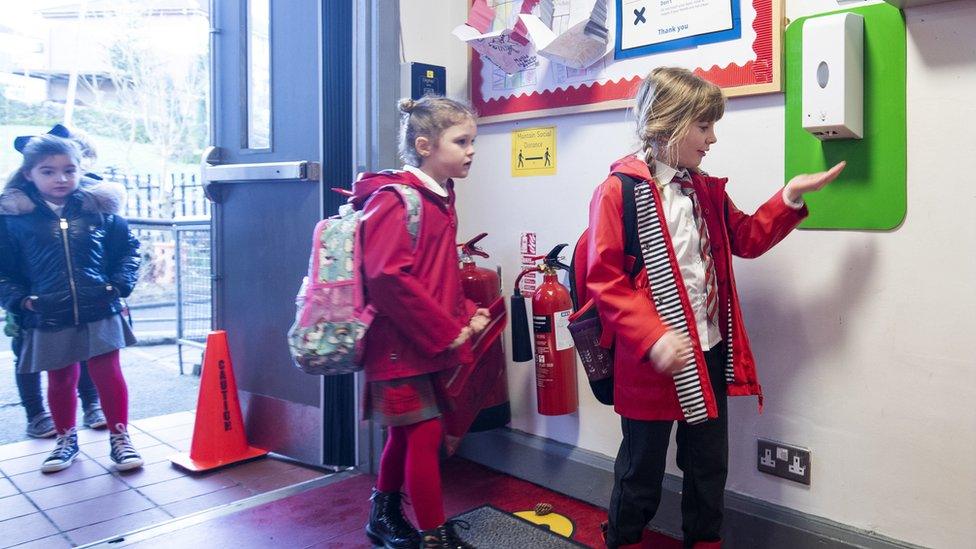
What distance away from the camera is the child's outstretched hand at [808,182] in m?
1.65

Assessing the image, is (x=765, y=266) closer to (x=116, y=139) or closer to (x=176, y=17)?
(x=176, y=17)

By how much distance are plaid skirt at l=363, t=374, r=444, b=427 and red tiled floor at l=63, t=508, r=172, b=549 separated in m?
0.93

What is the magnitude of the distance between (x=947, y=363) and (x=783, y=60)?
2.71ft

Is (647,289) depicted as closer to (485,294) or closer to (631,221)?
(631,221)

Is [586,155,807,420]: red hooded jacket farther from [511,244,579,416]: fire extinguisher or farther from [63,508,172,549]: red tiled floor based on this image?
[63,508,172,549]: red tiled floor

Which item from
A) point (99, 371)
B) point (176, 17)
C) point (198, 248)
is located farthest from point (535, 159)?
point (176, 17)

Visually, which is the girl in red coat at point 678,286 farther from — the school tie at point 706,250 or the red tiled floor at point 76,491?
the red tiled floor at point 76,491

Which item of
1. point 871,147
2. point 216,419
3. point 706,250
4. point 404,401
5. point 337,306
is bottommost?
point 216,419

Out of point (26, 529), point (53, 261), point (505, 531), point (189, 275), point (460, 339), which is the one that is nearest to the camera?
point (460, 339)

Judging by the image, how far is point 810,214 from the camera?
1.80m

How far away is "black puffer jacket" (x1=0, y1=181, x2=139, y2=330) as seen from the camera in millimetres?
2654

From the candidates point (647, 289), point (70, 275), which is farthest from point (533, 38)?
point (70, 275)

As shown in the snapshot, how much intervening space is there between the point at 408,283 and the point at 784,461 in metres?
1.10

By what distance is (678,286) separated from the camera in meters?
1.61
